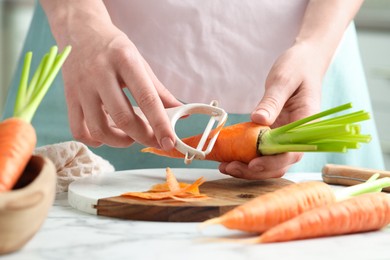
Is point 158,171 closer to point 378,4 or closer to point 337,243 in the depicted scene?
point 337,243

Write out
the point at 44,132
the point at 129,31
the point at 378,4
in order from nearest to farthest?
the point at 129,31
the point at 44,132
the point at 378,4

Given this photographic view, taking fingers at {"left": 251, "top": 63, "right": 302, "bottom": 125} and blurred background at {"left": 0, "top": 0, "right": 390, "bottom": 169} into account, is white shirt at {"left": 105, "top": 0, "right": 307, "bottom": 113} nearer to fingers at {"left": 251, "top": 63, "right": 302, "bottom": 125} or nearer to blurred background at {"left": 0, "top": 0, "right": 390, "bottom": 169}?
fingers at {"left": 251, "top": 63, "right": 302, "bottom": 125}

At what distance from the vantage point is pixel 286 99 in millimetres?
1323

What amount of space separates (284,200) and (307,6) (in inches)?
32.1

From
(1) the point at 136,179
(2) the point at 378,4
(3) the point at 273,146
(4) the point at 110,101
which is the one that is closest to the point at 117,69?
(4) the point at 110,101

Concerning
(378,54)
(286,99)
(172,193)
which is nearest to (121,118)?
(172,193)

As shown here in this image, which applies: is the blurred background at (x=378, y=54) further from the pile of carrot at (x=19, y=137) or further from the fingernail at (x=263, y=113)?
the pile of carrot at (x=19, y=137)

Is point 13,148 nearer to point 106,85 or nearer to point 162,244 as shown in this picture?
point 162,244

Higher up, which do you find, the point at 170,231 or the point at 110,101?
the point at 110,101

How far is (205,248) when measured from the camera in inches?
33.5

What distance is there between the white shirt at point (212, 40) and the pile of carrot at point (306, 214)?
26.0 inches

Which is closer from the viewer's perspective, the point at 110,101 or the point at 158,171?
the point at 110,101

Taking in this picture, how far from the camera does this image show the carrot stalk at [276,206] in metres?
0.89

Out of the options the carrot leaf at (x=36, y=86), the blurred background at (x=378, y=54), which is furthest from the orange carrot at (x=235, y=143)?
the blurred background at (x=378, y=54)
